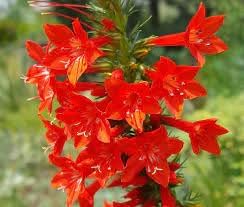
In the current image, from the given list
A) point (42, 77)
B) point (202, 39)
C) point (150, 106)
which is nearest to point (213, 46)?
point (202, 39)

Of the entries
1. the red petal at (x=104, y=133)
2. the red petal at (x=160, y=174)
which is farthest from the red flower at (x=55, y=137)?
the red petal at (x=160, y=174)

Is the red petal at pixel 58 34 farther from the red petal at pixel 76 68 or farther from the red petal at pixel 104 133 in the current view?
the red petal at pixel 104 133

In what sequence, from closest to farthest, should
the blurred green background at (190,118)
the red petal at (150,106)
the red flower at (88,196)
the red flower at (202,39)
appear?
the red petal at (150,106), the red flower at (202,39), the red flower at (88,196), the blurred green background at (190,118)

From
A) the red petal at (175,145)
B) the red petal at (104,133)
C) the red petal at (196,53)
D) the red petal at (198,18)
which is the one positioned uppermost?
the red petal at (198,18)

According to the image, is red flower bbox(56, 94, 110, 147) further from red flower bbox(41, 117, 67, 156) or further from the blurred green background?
the blurred green background

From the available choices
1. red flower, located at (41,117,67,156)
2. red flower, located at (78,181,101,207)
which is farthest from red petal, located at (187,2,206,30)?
red flower, located at (78,181,101,207)

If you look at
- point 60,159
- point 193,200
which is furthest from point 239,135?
point 60,159

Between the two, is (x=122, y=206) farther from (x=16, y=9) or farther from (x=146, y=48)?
(x=16, y=9)
